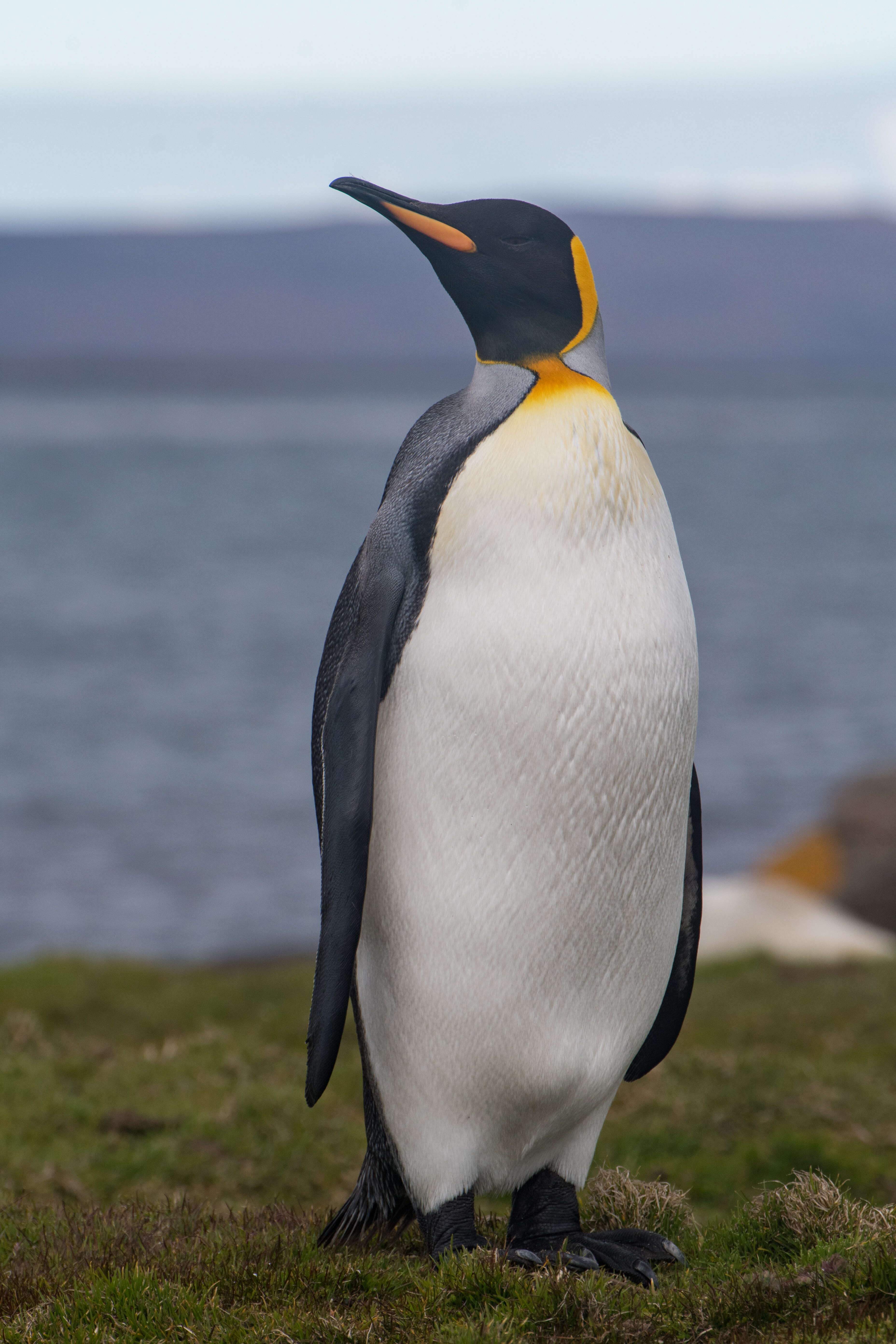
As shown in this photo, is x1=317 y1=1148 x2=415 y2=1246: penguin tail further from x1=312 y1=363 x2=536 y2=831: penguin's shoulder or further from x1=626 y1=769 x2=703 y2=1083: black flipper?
x1=312 y1=363 x2=536 y2=831: penguin's shoulder

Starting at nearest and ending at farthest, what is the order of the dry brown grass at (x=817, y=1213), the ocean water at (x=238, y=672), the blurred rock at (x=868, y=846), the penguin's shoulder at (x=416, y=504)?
the dry brown grass at (x=817, y=1213), the penguin's shoulder at (x=416, y=504), the blurred rock at (x=868, y=846), the ocean water at (x=238, y=672)

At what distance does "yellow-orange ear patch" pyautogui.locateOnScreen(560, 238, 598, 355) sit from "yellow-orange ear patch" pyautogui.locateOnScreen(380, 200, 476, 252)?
2 centimetres

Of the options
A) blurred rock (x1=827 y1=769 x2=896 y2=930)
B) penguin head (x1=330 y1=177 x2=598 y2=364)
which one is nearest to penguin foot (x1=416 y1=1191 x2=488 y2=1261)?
penguin head (x1=330 y1=177 x2=598 y2=364)

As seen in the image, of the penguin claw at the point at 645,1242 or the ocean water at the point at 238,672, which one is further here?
the ocean water at the point at 238,672

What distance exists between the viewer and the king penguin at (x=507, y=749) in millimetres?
3475

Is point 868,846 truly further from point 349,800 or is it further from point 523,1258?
point 349,800

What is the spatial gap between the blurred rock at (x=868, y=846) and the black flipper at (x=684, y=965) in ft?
34.7

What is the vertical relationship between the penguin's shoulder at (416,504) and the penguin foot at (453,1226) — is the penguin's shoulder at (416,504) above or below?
above

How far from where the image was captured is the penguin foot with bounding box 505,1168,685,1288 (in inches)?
135

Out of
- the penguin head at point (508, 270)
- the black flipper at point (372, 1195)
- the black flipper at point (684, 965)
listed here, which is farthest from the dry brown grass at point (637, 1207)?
the penguin head at point (508, 270)

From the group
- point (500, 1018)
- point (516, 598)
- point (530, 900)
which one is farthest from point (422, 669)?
point (500, 1018)

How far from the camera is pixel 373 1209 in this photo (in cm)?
396

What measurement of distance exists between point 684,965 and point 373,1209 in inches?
46.4

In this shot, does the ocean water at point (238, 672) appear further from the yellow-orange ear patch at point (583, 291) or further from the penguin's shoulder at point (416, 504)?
the yellow-orange ear patch at point (583, 291)
